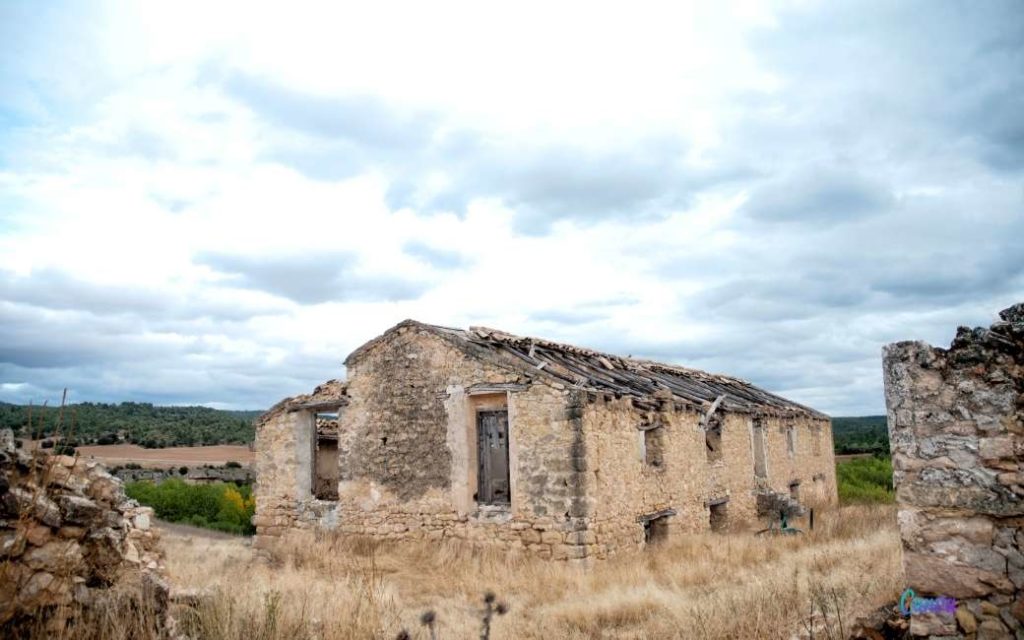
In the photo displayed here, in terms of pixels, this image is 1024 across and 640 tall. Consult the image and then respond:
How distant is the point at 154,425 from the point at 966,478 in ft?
153

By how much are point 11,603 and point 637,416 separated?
10.0 meters

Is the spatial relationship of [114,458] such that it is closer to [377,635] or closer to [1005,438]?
[377,635]

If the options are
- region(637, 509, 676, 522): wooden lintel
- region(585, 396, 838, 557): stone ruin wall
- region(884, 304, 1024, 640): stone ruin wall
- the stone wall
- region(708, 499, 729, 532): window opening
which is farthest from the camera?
region(708, 499, 729, 532): window opening

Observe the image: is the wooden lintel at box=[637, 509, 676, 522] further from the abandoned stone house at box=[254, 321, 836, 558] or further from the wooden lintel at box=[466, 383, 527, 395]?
the wooden lintel at box=[466, 383, 527, 395]

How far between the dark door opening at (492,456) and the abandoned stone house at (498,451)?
0.02 m

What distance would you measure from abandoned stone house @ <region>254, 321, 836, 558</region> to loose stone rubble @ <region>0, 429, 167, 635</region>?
6644 mm

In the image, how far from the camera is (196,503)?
24609mm

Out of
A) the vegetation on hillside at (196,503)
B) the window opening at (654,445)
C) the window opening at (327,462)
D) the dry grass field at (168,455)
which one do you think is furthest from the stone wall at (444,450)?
the dry grass field at (168,455)

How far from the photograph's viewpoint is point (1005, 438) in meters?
4.84

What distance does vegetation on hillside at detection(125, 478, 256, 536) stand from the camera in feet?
78.3

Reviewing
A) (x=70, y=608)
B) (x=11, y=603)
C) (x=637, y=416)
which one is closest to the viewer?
(x=11, y=603)

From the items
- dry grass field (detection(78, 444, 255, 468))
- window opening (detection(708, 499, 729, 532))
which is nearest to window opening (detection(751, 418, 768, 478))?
window opening (detection(708, 499, 729, 532))

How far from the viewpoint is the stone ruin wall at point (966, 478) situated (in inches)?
188

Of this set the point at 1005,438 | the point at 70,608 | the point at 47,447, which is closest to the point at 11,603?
the point at 70,608
